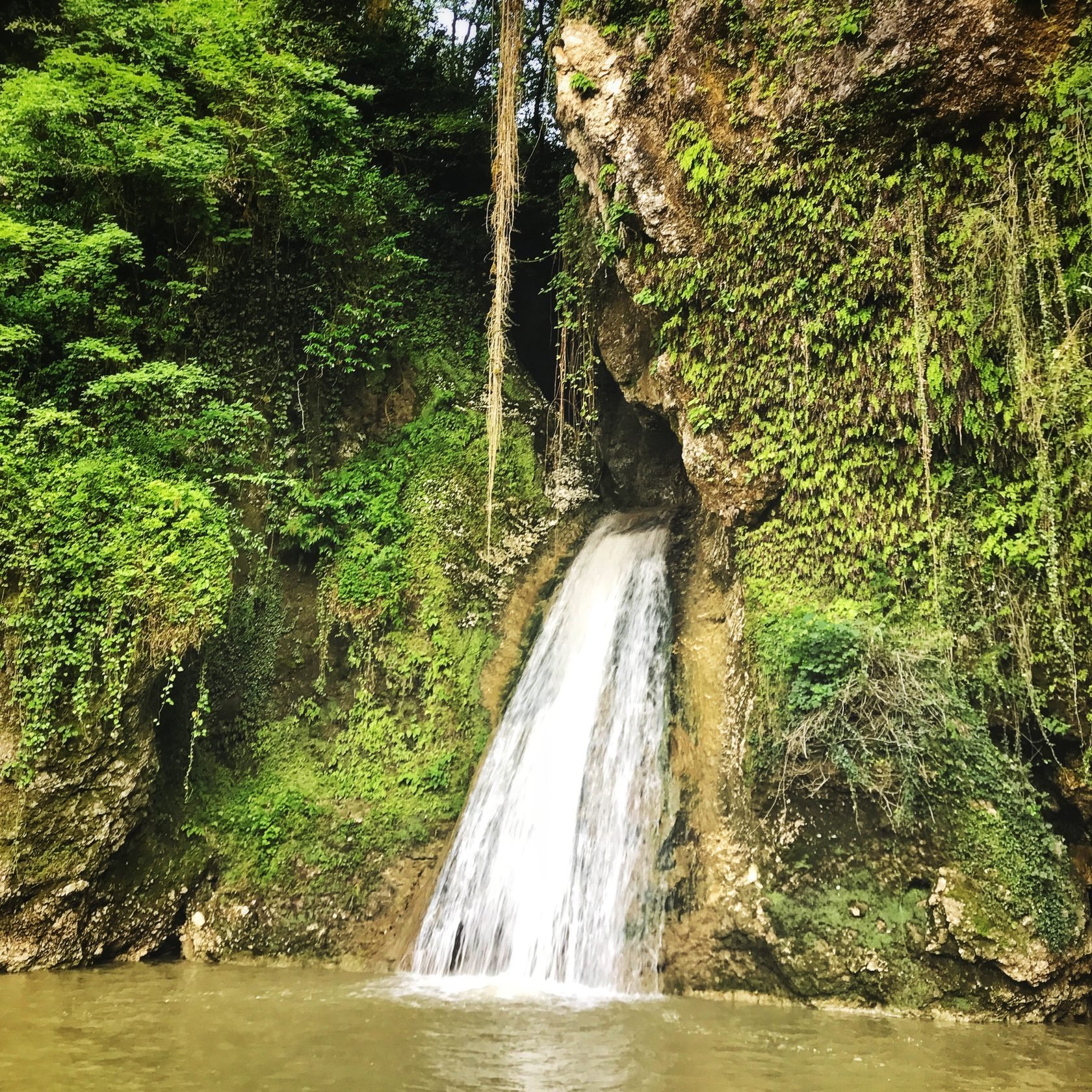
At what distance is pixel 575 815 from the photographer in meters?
7.18

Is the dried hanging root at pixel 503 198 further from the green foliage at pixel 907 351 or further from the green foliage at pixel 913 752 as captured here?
the green foliage at pixel 913 752

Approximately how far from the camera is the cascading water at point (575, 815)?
6.49m

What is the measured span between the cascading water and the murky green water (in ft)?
2.52

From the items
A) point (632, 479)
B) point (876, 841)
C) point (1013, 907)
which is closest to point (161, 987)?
point (876, 841)

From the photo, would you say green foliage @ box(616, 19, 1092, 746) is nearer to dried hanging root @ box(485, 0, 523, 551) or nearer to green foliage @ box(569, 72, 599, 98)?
green foliage @ box(569, 72, 599, 98)

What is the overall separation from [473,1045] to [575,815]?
2.73 m

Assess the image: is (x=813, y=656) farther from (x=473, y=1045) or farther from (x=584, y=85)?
(x=584, y=85)

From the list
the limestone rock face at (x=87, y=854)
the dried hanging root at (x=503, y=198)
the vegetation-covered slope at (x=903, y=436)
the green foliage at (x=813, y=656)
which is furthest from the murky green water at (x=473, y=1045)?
the dried hanging root at (x=503, y=198)

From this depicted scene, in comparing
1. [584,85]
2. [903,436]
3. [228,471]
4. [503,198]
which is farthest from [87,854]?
[584,85]

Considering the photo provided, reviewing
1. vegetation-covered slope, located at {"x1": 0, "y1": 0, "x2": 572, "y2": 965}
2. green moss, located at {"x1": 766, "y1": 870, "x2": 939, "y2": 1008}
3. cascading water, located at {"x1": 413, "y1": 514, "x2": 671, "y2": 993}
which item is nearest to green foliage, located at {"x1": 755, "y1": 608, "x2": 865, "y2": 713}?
green moss, located at {"x1": 766, "y1": 870, "x2": 939, "y2": 1008}

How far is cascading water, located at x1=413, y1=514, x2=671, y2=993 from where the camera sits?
6.49 m

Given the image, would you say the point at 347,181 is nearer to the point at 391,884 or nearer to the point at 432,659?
the point at 432,659

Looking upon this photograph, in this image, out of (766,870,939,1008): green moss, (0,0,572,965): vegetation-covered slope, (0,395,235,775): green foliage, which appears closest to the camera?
(766,870,939,1008): green moss

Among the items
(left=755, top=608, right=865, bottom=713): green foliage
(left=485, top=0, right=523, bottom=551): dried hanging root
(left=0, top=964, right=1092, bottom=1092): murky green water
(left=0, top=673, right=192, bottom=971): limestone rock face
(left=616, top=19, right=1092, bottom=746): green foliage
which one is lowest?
(left=0, top=964, right=1092, bottom=1092): murky green water
